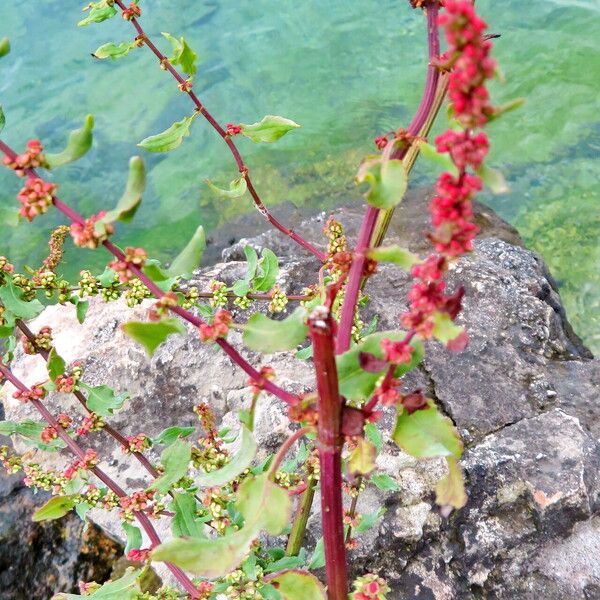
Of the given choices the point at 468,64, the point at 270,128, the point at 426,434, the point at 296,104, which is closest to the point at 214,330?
the point at 426,434

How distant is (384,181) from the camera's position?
2.56ft

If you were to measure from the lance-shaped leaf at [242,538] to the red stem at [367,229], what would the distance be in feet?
0.66

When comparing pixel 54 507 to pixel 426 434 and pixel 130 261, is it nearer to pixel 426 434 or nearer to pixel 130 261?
pixel 130 261

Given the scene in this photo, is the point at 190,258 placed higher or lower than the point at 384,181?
lower

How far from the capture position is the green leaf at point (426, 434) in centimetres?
87

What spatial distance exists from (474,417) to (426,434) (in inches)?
52.2

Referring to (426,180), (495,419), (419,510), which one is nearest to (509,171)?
(426,180)

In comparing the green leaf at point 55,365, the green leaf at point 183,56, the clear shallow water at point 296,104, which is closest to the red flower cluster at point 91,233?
the green leaf at point 55,365

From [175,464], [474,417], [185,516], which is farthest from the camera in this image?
[474,417]

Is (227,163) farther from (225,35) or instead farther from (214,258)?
(225,35)

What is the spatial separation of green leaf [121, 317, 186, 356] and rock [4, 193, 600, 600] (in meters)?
1.04

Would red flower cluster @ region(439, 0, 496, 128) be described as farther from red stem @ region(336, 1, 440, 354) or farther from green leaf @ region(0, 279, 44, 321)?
green leaf @ region(0, 279, 44, 321)

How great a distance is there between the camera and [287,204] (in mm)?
4293

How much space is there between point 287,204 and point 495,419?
2.46 metres
